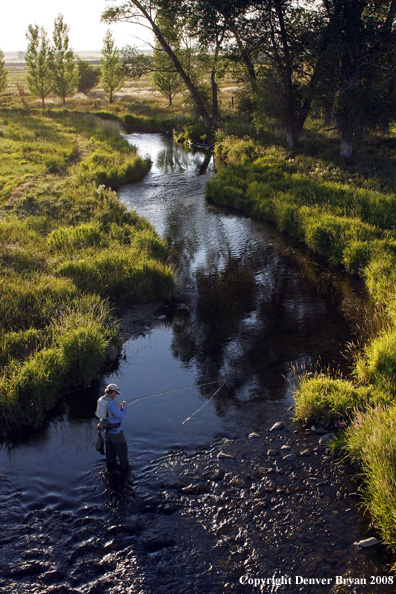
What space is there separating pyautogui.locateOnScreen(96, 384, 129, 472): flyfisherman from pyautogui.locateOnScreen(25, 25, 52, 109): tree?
71.7 meters

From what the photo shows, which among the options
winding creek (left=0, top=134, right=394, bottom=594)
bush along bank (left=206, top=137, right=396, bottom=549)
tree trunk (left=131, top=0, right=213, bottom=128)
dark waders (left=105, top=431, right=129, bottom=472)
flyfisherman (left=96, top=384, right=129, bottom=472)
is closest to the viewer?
winding creek (left=0, top=134, right=394, bottom=594)

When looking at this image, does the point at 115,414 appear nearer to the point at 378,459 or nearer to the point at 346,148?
the point at 378,459

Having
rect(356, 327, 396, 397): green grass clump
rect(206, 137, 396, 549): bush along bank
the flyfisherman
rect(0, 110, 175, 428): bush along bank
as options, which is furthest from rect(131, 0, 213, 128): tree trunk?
the flyfisherman

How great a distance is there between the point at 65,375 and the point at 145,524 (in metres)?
4.79

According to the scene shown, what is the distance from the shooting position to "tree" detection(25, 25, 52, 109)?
67562 millimetres

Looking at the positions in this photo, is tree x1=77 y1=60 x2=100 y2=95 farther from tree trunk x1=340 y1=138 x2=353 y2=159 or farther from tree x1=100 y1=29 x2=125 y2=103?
tree trunk x1=340 y1=138 x2=353 y2=159

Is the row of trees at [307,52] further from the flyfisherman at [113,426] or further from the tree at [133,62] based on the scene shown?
the flyfisherman at [113,426]

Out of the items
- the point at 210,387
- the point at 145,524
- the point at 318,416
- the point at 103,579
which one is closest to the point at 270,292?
the point at 210,387

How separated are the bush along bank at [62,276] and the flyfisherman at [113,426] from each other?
8.00ft

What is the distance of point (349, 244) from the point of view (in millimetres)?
18078

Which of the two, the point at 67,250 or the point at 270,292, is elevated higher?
the point at 67,250

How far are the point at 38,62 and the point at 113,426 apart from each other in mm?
72933

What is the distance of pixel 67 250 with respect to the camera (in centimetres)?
1783

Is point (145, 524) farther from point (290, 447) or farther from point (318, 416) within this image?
point (318, 416)
